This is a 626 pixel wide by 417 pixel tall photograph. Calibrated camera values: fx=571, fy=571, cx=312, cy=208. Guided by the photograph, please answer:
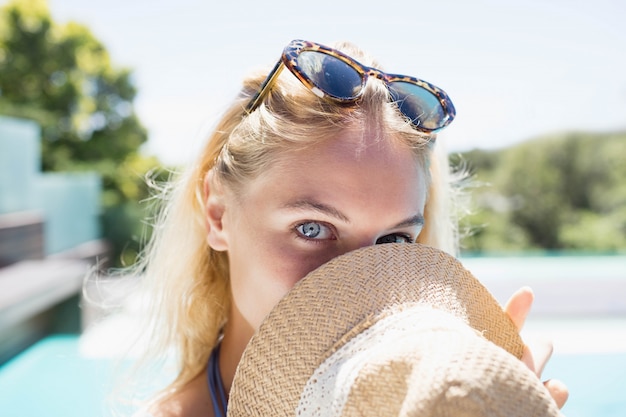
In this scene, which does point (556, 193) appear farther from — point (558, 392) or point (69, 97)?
point (558, 392)

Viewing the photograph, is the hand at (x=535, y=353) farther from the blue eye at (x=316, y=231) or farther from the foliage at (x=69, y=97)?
the foliage at (x=69, y=97)

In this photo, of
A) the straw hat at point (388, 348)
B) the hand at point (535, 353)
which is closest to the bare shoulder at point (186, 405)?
the straw hat at point (388, 348)

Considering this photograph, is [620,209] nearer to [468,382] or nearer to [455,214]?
[455,214]

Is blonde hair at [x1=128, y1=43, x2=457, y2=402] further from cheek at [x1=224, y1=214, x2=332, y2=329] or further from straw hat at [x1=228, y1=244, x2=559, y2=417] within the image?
straw hat at [x1=228, y1=244, x2=559, y2=417]

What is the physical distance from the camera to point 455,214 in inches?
92.4

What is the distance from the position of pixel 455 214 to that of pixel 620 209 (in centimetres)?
1710

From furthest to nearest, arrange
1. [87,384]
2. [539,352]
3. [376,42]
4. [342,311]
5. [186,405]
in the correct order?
1. [376,42]
2. [87,384]
3. [186,405]
4. [539,352]
5. [342,311]

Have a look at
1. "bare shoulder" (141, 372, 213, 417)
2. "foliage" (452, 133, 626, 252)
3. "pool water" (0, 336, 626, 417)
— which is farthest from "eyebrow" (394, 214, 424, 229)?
"foliage" (452, 133, 626, 252)

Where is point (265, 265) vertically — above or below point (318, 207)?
below

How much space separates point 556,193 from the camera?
17.5 m

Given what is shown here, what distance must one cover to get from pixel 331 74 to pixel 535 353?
0.77 metres

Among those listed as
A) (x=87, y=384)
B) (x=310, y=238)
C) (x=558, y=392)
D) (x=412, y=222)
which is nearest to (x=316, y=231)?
(x=310, y=238)

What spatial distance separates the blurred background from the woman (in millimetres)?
5083

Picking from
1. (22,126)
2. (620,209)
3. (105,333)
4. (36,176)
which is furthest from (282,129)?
(620,209)
